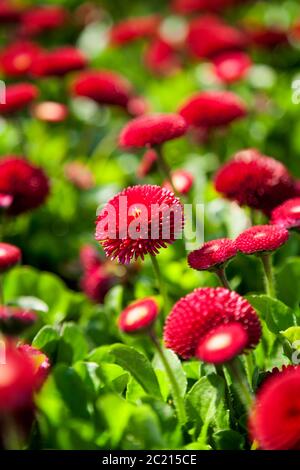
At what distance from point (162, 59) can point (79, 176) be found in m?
1.12

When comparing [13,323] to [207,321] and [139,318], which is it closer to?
[139,318]

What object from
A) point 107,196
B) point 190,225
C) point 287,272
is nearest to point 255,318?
point 287,272

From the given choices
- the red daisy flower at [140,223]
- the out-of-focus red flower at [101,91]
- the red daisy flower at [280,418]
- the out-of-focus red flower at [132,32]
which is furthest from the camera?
the out-of-focus red flower at [132,32]

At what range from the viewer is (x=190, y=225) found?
6.58 ft

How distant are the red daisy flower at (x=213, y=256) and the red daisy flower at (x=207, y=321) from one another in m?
0.13

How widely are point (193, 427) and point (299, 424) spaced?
1.15 ft

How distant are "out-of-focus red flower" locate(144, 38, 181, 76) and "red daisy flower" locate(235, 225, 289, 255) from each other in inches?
87.6

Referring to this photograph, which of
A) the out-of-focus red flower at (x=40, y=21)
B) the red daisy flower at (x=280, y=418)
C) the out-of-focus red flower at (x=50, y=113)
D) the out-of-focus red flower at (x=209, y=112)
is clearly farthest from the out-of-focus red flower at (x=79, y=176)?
the red daisy flower at (x=280, y=418)

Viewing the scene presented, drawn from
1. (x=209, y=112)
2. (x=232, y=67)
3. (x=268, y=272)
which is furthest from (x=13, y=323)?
(x=232, y=67)

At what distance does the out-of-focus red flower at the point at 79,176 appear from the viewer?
2689mm

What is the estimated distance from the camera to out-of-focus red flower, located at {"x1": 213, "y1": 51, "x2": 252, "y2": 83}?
294 centimetres

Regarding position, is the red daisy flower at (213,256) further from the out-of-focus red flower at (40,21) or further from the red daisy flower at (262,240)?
the out-of-focus red flower at (40,21)

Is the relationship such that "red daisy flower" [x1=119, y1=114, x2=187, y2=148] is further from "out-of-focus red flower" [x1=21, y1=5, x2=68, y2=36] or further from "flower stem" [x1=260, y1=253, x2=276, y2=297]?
"out-of-focus red flower" [x1=21, y1=5, x2=68, y2=36]
